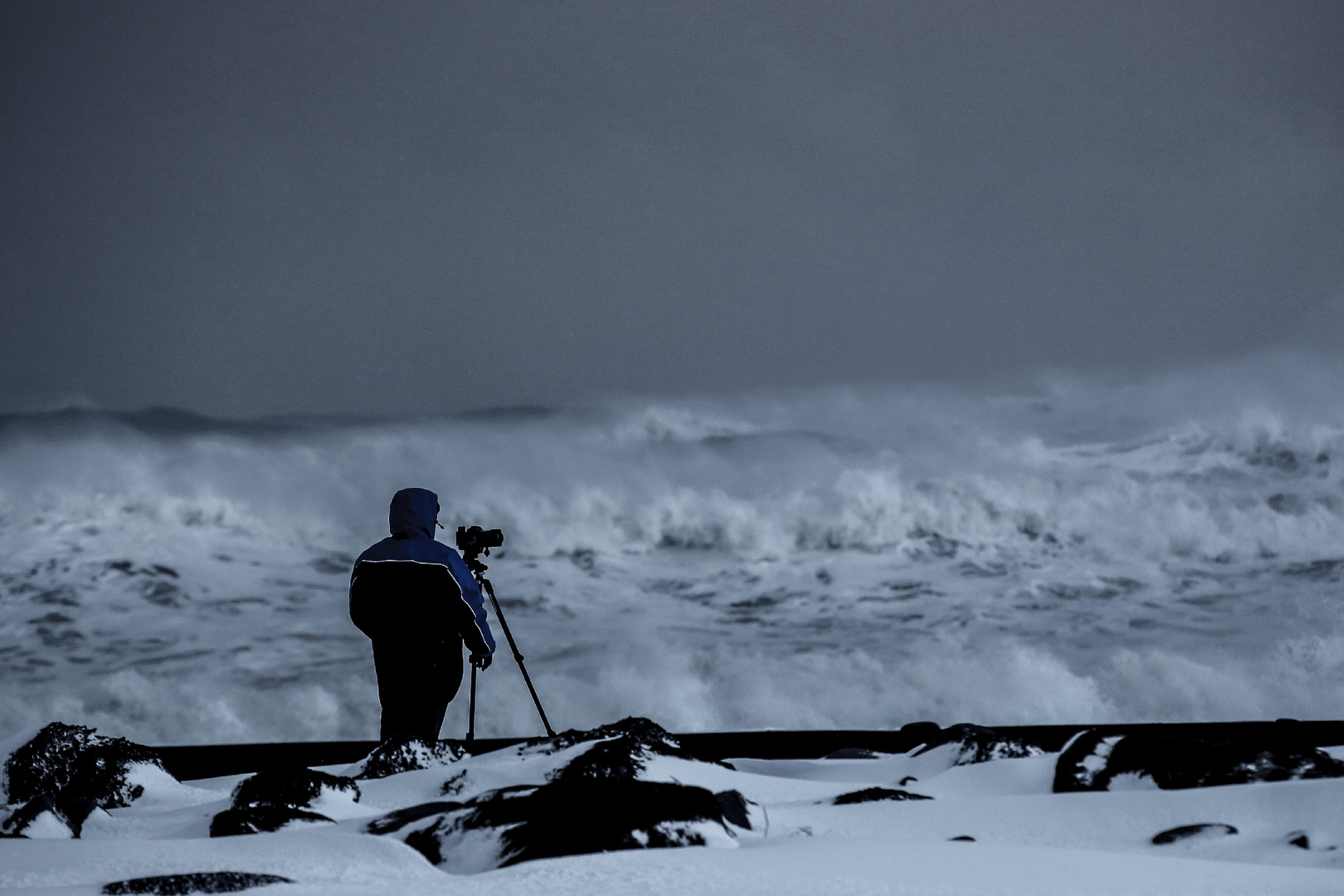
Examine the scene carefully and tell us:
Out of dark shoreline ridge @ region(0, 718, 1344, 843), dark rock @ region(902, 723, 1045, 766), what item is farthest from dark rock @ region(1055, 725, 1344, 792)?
dark rock @ region(902, 723, 1045, 766)

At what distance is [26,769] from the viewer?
334 centimetres

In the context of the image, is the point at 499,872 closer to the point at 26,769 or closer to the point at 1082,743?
the point at 1082,743

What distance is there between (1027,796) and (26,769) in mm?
2806

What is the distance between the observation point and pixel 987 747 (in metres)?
3.34

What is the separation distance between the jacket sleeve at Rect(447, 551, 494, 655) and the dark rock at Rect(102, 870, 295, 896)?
7.09ft

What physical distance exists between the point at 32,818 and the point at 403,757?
3.51 ft

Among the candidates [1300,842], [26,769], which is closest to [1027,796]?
[1300,842]

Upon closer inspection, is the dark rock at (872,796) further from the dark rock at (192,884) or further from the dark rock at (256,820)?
the dark rock at (192,884)

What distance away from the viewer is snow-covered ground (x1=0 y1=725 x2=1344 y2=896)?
1.62 metres

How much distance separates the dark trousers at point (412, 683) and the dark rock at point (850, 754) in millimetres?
1347

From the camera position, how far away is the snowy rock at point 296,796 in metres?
2.38

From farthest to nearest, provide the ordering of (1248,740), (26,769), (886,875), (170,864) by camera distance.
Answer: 1. (26,769)
2. (1248,740)
3. (170,864)
4. (886,875)

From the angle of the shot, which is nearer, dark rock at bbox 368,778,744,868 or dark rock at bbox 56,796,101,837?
dark rock at bbox 368,778,744,868

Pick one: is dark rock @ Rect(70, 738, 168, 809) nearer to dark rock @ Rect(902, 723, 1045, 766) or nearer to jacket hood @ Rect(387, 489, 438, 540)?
jacket hood @ Rect(387, 489, 438, 540)
